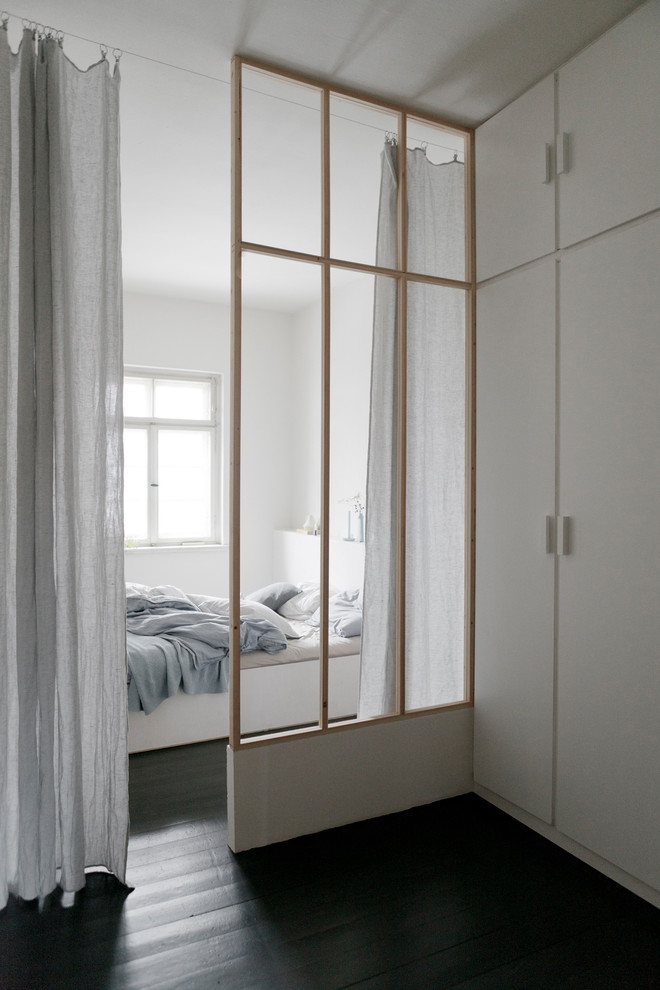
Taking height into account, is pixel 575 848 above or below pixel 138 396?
below

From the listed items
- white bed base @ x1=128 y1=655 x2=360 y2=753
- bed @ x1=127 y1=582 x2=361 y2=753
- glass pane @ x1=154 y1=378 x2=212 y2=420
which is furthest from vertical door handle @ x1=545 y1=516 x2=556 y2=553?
glass pane @ x1=154 y1=378 x2=212 y2=420

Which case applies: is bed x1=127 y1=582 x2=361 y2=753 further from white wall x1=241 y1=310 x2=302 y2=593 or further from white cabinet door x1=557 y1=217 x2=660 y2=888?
white wall x1=241 y1=310 x2=302 y2=593

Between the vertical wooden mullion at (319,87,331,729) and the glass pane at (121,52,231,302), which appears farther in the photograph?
the glass pane at (121,52,231,302)

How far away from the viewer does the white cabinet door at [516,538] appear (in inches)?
94.7

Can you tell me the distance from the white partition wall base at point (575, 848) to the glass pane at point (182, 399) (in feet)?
12.9

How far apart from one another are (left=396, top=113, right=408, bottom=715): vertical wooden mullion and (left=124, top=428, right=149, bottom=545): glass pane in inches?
134

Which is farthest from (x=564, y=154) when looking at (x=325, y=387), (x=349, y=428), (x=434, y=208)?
(x=349, y=428)

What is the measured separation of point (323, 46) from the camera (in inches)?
89.2

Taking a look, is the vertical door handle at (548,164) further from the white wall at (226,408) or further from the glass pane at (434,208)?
the white wall at (226,408)

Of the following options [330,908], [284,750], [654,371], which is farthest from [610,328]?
[330,908]

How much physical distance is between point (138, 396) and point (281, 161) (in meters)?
2.86

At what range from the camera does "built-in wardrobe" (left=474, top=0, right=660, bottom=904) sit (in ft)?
6.66

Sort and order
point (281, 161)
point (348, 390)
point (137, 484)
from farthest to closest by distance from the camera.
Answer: point (137, 484)
point (348, 390)
point (281, 161)

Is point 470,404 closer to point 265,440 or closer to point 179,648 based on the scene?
point 179,648
